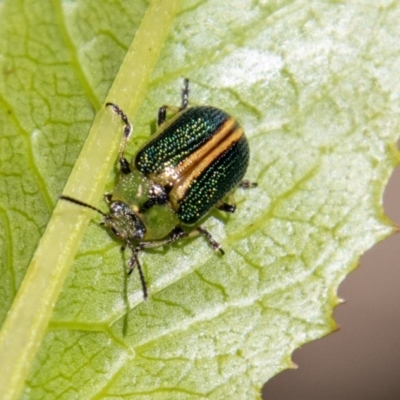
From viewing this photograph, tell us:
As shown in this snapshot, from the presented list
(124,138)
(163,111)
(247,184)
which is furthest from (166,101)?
(247,184)

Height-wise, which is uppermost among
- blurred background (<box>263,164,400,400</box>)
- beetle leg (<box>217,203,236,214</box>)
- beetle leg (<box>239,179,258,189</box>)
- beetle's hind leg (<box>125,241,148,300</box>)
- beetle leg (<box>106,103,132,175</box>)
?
beetle leg (<box>106,103,132,175</box>)

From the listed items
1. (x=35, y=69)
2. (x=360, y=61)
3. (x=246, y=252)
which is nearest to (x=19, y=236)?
(x=35, y=69)

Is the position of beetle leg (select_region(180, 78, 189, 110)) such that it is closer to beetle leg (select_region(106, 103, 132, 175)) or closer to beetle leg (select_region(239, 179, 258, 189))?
beetle leg (select_region(106, 103, 132, 175))

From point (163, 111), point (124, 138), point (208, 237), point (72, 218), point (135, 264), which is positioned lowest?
point (135, 264)

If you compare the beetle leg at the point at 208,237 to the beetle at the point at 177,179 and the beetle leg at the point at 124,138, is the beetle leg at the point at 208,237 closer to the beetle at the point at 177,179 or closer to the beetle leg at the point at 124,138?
the beetle at the point at 177,179

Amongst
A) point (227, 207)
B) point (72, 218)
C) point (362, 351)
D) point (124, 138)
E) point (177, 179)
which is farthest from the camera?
point (362, 351)

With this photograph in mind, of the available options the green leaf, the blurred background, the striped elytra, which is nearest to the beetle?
the striped elytra

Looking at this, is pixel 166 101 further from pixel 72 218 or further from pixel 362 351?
pixel 362 351
